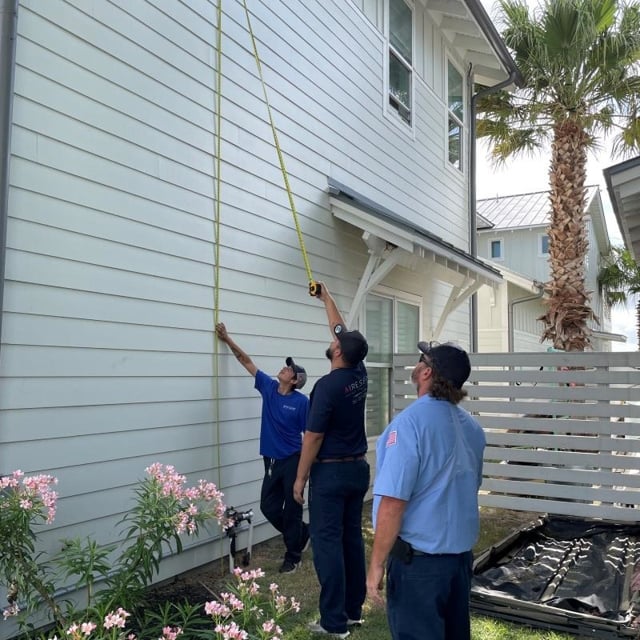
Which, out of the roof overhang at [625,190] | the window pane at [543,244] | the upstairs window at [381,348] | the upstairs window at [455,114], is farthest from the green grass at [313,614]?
the window pane at [543,244]

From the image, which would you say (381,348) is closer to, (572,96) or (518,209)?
(572,96)

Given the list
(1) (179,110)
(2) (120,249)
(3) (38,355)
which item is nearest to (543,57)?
(1) (179,110)

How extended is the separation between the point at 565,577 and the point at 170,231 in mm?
3903

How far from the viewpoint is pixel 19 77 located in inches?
139

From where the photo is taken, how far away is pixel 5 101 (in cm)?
337

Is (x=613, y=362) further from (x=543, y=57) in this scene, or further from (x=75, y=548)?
(x=543, y=57)

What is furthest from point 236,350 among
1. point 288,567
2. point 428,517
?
point 428,517

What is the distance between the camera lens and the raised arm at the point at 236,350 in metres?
5.09

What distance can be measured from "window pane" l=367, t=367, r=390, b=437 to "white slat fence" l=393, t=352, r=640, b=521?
139 cm

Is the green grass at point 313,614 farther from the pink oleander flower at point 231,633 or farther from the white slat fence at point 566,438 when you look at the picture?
the pink oleander flower at point 231,633

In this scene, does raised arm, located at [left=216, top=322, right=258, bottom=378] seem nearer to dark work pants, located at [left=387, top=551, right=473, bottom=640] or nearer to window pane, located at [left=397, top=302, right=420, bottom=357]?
dark work pants, located at [left=387, top=551, right=473, bottom=640]

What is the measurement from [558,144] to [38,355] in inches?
394

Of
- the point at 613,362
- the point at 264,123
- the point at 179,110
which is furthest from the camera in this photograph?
the point at 613,362

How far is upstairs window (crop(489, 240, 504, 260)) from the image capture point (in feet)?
75.2
